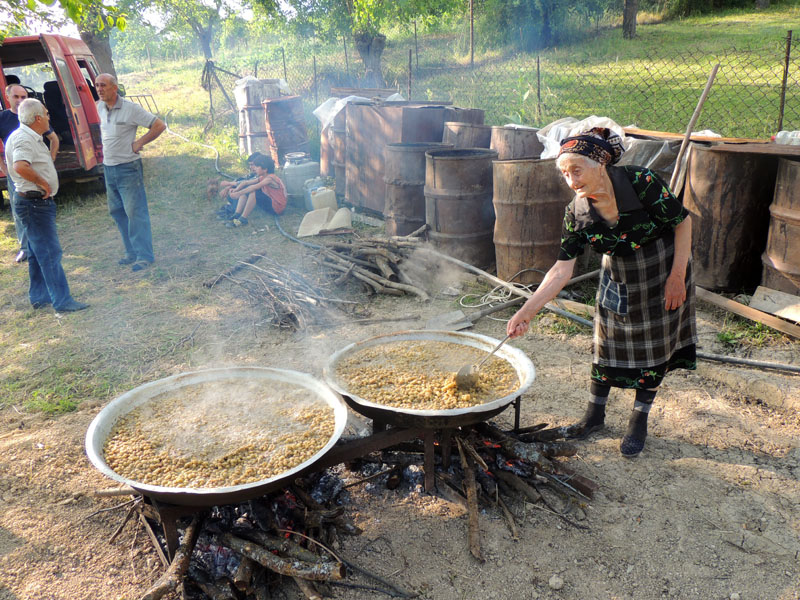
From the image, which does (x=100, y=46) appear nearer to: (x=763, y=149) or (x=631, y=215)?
(x=763, y=149)

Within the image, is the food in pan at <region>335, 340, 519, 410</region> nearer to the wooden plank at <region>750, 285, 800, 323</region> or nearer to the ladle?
the ladle

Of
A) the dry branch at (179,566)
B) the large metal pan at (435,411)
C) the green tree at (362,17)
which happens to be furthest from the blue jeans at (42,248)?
the green tree at (362,17)

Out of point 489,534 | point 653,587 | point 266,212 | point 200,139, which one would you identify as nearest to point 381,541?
point 489,534

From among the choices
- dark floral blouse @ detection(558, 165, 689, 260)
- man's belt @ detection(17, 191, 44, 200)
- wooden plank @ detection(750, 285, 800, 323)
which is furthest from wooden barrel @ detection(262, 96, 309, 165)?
dark floral blouse @ detection(558, 165, 689, 260)

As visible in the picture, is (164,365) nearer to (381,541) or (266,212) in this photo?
(381,541)

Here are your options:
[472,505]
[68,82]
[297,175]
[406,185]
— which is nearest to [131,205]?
[406,185]

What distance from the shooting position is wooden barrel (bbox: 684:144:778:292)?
500 cm

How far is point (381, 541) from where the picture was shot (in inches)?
108

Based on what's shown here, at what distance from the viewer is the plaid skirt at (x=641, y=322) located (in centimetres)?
287

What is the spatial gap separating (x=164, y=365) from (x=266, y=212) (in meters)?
5.31

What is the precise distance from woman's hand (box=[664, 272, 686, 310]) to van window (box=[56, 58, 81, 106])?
9.97 m

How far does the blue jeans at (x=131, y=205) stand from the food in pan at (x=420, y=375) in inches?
192

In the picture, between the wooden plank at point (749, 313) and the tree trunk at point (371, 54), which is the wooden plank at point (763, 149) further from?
the tree trunk at point (371, 54)

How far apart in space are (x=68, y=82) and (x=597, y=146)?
32.8 feet
